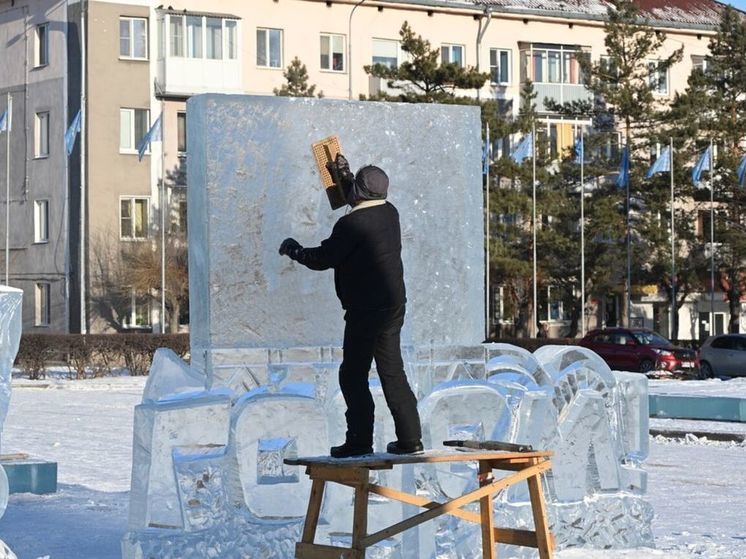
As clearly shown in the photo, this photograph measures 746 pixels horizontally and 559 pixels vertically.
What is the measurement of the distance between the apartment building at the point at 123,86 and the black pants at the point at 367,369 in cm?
4395

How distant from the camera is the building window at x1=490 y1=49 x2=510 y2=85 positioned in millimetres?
62406

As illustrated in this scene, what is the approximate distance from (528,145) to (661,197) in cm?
822

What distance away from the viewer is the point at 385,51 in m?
60.1

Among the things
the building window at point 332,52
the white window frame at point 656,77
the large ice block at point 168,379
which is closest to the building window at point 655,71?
the white window frame at point 656,77

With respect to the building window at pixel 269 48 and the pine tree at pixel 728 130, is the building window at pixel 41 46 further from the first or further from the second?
the pine tree at pixel 728 130

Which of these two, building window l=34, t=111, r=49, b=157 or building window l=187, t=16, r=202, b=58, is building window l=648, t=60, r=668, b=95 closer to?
building window l=187, t=16, r=202, b=58

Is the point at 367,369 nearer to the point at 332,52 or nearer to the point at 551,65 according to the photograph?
the point at 332,52

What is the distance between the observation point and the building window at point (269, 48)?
57.9 m

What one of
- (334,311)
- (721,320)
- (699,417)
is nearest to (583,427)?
(334,311)

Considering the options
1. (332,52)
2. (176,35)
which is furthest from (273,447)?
(332,52)

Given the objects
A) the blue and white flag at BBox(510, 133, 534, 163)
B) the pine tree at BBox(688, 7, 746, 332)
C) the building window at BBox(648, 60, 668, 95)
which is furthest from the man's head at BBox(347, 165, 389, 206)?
the building window at BBox(648, 60, 668, 95)

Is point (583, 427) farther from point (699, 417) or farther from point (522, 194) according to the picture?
point (522, 194)

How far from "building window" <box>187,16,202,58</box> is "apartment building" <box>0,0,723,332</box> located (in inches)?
2.0

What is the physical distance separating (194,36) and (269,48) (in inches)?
133
